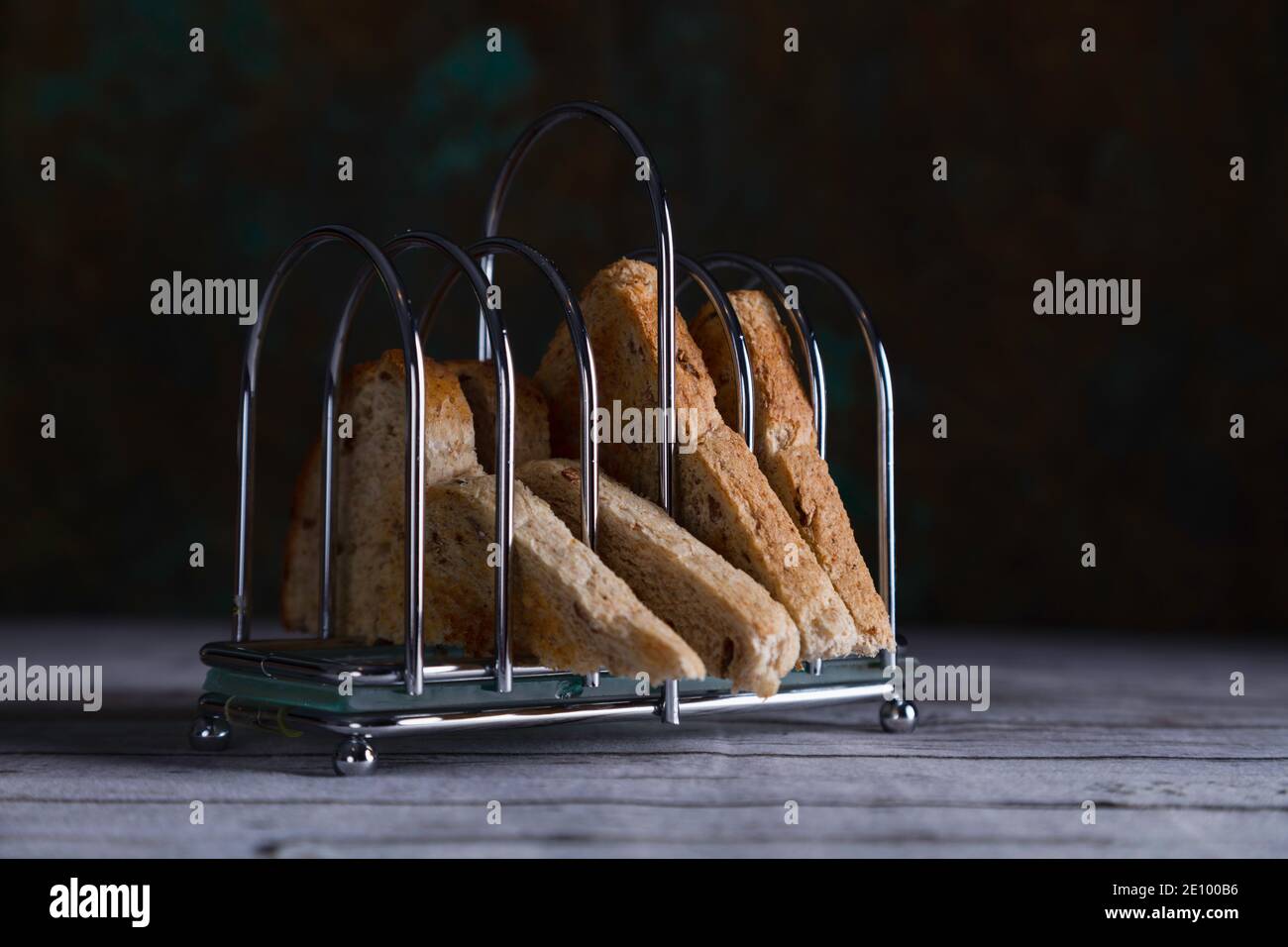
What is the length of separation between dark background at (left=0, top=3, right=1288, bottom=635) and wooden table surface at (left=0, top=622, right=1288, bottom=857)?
1204mm

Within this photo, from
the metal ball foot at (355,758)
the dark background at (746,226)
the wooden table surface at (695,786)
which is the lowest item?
the wooden table surface at (695,786)

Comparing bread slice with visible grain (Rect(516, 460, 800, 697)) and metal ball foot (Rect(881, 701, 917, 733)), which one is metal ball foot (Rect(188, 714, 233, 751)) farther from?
metal ball foot (Rect(881, 701, 917, 733))

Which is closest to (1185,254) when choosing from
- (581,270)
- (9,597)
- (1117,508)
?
(1117,508)

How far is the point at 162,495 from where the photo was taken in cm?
307

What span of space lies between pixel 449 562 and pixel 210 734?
0.91ft

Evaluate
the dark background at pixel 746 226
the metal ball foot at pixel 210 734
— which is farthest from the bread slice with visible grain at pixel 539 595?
the dark background at pixel 746 226

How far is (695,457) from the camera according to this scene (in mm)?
1346

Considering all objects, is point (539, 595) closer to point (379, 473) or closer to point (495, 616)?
point (495, 616)

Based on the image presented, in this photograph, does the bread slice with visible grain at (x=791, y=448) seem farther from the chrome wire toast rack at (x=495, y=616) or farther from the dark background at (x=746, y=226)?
the dark background at (x=746, y=226)

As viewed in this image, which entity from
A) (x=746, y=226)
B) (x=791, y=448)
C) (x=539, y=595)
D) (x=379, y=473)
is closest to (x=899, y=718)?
(x=791, y=448)

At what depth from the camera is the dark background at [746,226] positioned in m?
2.92

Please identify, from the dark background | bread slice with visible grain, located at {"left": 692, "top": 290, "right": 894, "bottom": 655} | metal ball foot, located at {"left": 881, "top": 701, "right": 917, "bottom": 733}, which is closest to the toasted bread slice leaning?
bread slice with visible grain, located at {"left": 692, "top": 290, "right": 894, "bottom": 655}

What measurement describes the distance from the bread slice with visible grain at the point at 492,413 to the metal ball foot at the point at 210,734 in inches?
13.6

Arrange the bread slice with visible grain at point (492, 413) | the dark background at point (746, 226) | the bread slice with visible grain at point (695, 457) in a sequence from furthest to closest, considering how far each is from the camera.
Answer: the dark background at point (746, 226) → the bread slice with visible grain at point (492, 413) → the bread slice with visible grain at point (695, 457)
